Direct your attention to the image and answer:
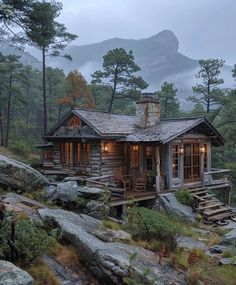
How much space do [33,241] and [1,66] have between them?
104 feet

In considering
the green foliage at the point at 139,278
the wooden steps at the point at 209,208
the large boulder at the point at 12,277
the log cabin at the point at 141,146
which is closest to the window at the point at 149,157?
the log cabin at the point at 141,146

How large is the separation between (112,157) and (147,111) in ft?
13.1

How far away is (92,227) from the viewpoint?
352 inches

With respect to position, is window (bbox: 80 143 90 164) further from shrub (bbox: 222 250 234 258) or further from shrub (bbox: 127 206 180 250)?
shrub (bbox: 222 250 234 258)

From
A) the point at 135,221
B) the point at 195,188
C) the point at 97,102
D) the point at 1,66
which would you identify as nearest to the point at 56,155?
the point at 195,188

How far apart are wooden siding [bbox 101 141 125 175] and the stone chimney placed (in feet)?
7.38

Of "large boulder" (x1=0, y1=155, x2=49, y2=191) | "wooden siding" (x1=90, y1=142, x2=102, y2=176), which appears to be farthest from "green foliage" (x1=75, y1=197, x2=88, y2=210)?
"wooden siding" (x1=90, y1=142, x2=102, y2=176)

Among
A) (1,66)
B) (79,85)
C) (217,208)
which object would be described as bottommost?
(217,208)

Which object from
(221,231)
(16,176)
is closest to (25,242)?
(16,176)

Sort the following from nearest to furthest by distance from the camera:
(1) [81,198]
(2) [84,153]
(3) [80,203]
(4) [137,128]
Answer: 1. (3) [80,203]
2. (1) [81,198]
3. (2) [84,153]
4. (4) [137,128]

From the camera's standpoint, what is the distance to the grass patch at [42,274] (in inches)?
228

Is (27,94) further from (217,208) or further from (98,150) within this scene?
(217,208)

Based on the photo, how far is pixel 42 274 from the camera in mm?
5918

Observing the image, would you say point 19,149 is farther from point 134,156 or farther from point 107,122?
A: point 134,156
